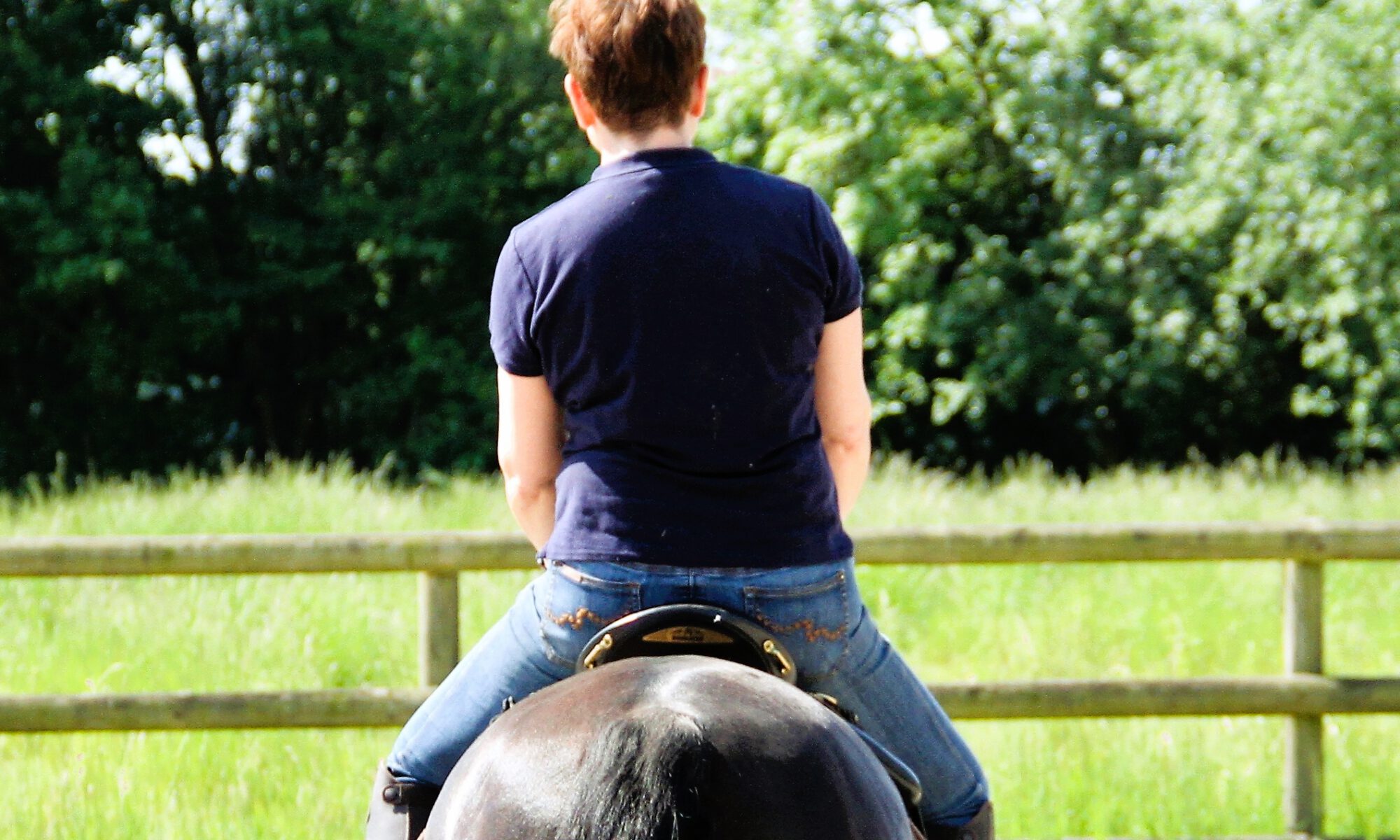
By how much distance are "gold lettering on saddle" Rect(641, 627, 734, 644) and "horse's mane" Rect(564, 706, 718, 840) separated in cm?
28

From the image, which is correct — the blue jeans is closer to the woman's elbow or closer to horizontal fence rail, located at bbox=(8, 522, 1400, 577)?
the woman's elbow

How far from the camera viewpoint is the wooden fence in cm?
404

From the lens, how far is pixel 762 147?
711 inches

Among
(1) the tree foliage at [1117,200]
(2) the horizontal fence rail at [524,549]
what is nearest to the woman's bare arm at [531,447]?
(2) the horizontal fence rail at [524,549]

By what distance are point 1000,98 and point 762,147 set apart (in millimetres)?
3362

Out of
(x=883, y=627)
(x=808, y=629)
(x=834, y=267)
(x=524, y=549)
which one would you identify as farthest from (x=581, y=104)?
(x=883, y=627)

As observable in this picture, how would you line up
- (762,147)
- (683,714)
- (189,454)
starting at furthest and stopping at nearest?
(189,454) < (762,147) < (683,714)

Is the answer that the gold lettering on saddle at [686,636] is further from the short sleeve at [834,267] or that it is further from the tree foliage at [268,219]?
the tree foliage at [268,219]

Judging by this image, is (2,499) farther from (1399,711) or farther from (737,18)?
(737,18)

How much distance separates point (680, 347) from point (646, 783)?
60 cm

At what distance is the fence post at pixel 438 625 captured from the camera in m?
4.18

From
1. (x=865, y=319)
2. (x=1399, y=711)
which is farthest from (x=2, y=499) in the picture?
(x=865, y=319)

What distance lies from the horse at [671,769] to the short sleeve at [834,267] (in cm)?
55

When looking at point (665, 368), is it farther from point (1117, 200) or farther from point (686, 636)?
point (1117, 200)
